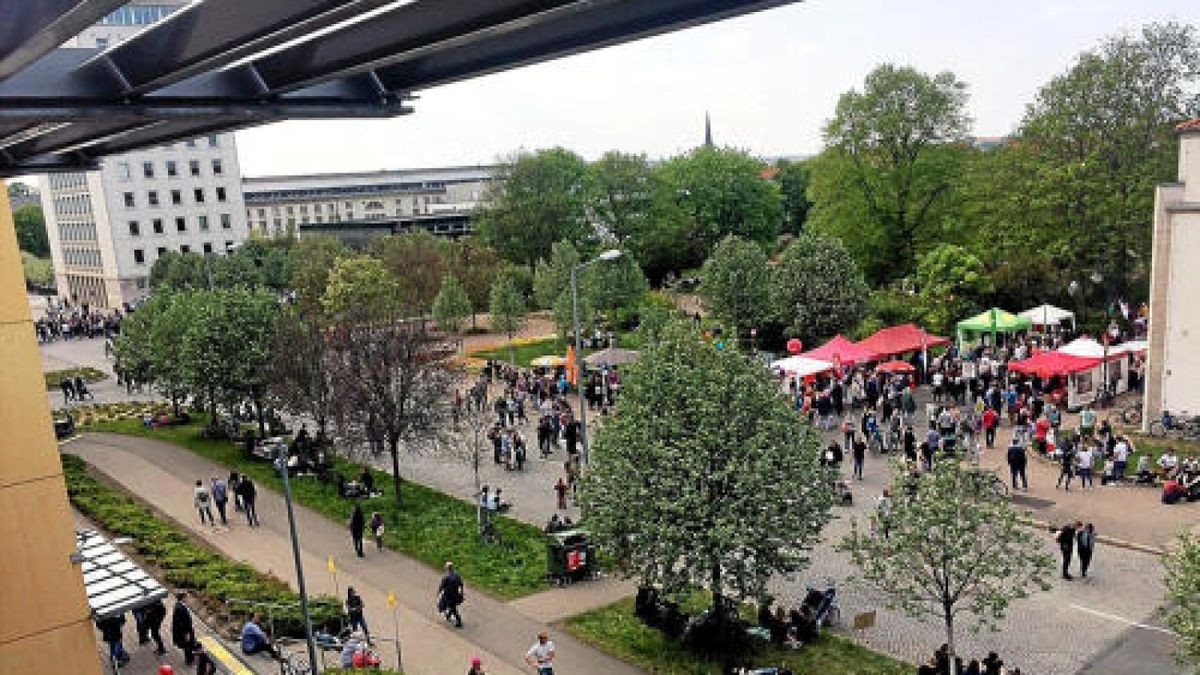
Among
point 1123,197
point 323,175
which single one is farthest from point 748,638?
point 323,175

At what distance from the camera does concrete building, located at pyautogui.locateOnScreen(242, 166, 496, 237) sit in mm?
123812

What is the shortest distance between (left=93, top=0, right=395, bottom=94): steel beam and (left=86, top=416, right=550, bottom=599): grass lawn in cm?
1477

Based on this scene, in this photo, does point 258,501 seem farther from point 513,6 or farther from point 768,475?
point 513,6

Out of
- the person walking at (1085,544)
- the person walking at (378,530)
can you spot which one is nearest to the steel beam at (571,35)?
the person walking at (1085,544)

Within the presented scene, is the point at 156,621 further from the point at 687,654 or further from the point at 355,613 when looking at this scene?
the point at 687,654

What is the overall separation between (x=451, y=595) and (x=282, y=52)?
43.0ft

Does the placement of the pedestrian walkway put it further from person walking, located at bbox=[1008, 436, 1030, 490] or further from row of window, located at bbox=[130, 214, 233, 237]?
row of window, located at bbox=[130, 214, 233, 237]

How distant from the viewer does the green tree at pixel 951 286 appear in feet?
130

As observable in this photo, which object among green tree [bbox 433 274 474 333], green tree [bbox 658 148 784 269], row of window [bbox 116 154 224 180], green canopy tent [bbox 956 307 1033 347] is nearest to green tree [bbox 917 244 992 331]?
green canopy tent [bbox 956 307 1033 347]

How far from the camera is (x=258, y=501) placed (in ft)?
89.4

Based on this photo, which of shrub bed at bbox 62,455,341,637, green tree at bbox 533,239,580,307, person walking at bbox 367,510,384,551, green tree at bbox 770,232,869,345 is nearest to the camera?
shrub bed at bbox 62,455,341,637

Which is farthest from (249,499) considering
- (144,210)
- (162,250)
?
(144,210)

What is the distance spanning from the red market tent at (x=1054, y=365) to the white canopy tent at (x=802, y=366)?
5.63 meters

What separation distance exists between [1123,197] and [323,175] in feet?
358
